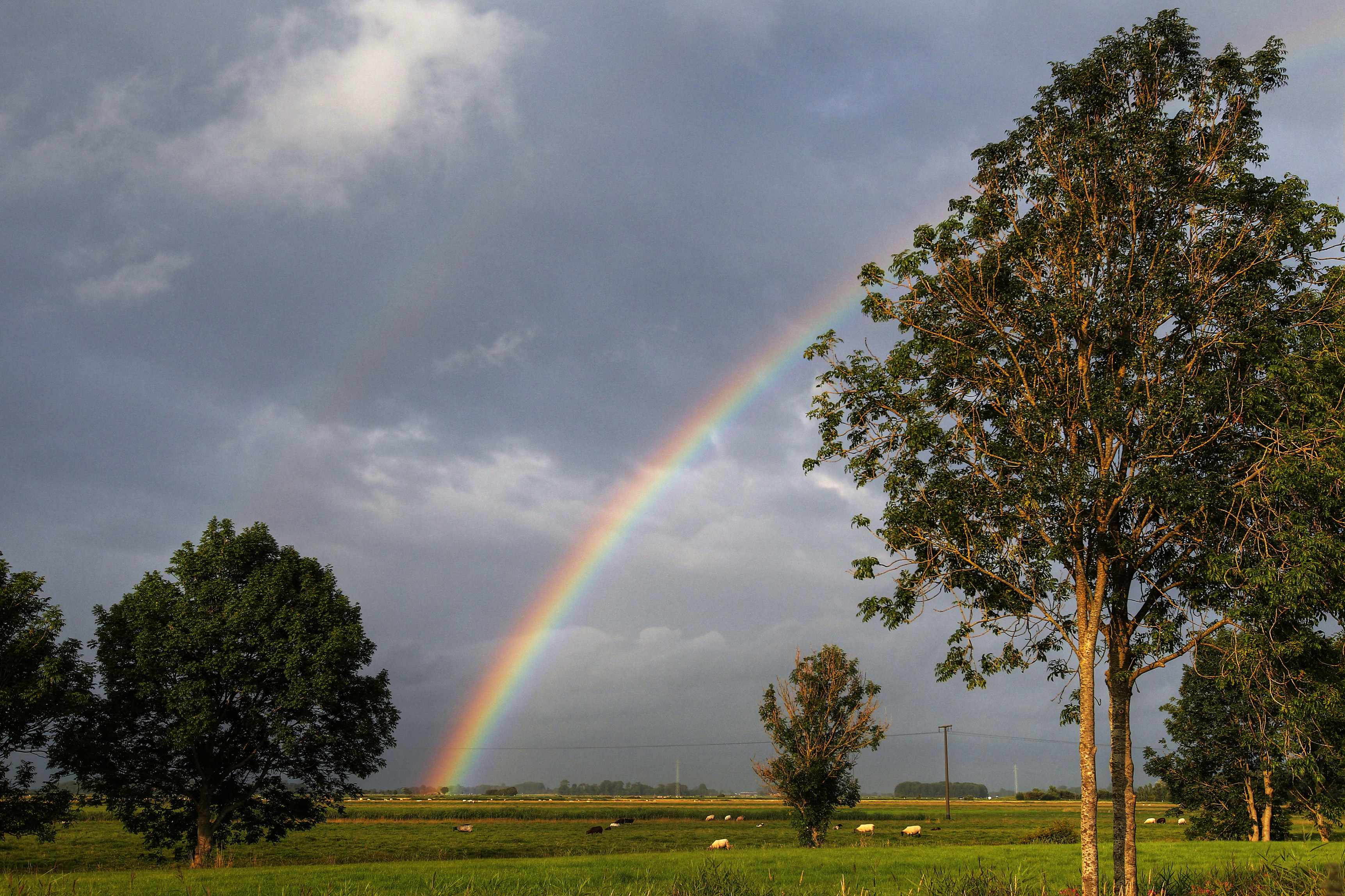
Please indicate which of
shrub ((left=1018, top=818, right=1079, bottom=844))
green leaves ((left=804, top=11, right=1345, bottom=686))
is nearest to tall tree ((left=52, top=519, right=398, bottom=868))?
green leaves ((left=804, top=11, right=1345, bottom=686))

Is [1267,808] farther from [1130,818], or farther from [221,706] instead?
[221,706]

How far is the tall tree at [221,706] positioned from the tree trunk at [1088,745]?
1173 inches

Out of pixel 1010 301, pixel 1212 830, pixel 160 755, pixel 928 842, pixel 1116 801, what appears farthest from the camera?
pixel 928 842

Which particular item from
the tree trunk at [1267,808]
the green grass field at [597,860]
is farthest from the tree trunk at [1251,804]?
the green grass field at [597,860]

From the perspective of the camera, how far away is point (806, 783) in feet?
143

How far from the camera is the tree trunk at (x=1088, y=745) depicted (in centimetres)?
1331

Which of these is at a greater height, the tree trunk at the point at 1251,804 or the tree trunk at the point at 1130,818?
the tree trunk at the point at 1130,818

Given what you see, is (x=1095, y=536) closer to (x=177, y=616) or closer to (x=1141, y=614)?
(x=1141, y=614)

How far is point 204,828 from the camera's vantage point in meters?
34.0

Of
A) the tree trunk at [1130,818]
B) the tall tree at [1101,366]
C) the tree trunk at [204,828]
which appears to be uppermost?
the tall tree at [1101,366]

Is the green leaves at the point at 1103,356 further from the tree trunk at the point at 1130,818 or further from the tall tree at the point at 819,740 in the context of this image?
the tall tree at the point at 819,740

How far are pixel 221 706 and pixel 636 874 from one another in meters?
21.6

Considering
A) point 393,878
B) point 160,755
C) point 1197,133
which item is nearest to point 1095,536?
point 1197,133

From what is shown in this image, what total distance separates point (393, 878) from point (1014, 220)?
24.5m
